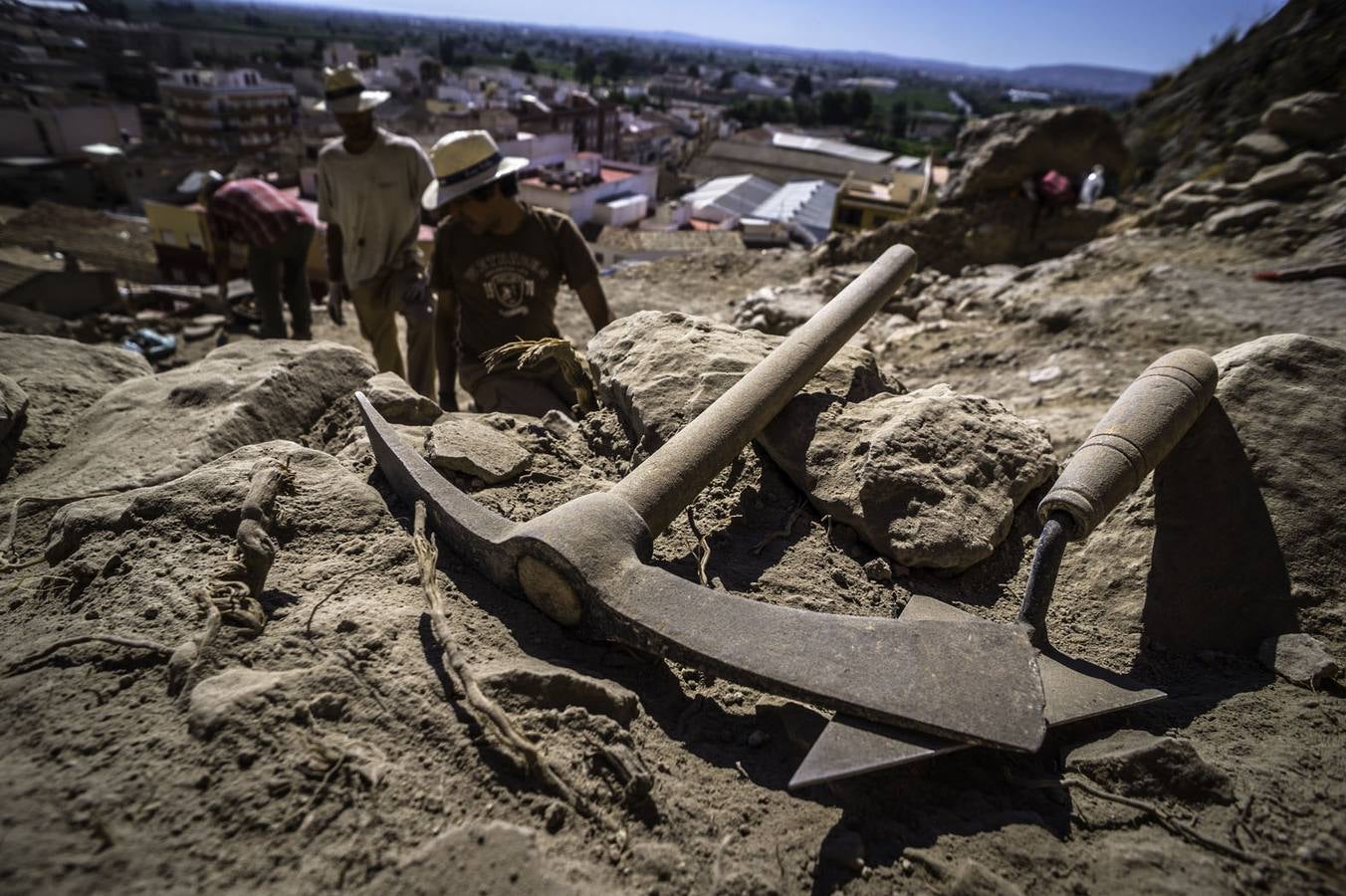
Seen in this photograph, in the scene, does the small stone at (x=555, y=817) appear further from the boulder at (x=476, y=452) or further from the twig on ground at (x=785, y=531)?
the boulder at (x=476, y=452)

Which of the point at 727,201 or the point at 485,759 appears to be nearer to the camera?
the point at 485,759

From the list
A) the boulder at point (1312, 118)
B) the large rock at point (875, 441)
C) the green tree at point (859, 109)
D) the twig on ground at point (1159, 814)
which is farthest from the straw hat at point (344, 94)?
the green tree at point (859, 109)

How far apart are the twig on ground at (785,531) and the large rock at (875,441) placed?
0.06 m

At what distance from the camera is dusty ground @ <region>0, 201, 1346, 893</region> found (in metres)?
1.16

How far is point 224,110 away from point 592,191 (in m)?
27.4

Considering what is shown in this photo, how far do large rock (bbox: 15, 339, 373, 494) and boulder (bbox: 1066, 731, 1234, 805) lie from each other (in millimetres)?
2701

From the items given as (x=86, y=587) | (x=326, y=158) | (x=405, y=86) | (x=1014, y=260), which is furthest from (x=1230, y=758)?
(x=405, y=86)

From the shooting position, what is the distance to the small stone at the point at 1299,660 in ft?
5.66

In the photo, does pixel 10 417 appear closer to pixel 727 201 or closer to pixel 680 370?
pixel 680 370

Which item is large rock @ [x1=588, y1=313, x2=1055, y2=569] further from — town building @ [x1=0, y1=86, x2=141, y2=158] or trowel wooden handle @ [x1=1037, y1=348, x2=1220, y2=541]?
town building @ [x1=0, y1=86, x2=141, y2=158]

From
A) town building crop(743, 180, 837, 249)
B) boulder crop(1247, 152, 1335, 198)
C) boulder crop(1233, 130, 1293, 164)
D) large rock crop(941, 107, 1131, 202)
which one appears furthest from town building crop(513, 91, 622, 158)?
boulder crop(1247, 152, 1335, 198)

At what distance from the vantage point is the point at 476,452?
7.67 feet

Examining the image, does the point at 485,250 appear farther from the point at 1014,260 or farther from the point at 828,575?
the point at 1014,260

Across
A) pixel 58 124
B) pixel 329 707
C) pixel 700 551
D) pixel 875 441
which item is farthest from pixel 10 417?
pixel 58 124
